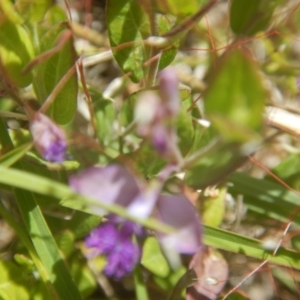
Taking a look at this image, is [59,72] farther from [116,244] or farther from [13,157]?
[116,244]

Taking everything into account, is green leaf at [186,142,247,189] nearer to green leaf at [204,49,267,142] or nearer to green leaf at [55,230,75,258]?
green leaf at [204,49,267,142]

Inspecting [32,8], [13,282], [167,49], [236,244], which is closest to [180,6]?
[167,49]

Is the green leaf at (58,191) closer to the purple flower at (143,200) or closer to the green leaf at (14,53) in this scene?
the purple flower at (143,200)

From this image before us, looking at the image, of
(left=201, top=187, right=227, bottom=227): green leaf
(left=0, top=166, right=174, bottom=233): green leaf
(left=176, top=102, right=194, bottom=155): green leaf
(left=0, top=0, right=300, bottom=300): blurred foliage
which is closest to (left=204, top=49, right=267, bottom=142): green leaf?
(left=0, top=0, right=300, bottom=300): blurred foliage

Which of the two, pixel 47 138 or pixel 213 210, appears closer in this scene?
pixel 47 138

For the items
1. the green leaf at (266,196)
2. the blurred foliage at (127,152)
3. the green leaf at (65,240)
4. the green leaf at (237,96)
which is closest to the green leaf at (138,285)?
the blurred foliage at (127,152)

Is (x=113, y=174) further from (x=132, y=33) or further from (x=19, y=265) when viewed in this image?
(x=19, y=265)
